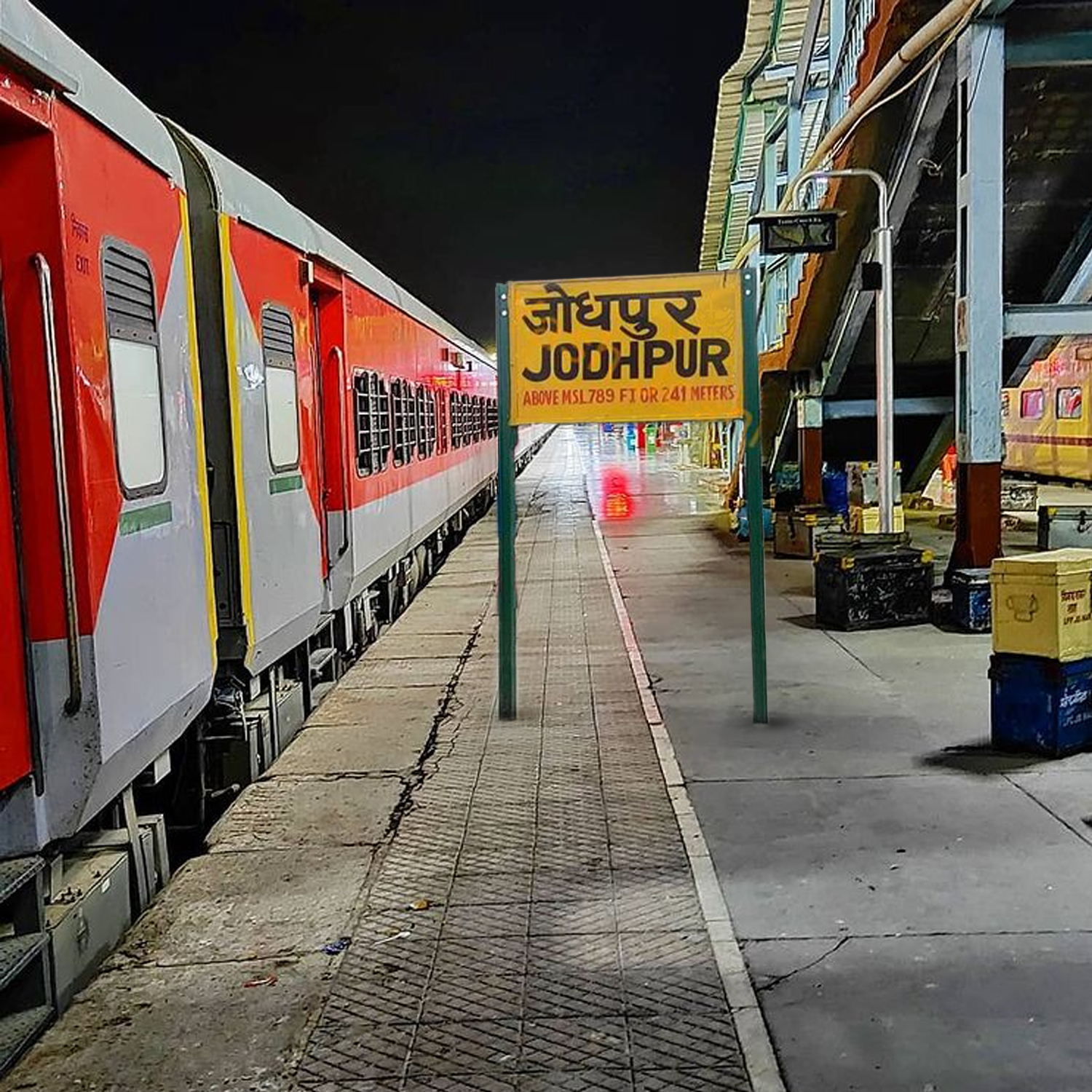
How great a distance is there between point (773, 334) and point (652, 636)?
33.3ft

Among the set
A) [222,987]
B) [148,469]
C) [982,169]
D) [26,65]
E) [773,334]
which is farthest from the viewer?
[773,334]

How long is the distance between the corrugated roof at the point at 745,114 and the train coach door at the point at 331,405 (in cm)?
1058

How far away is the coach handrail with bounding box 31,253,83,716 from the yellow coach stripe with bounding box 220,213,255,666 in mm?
2069

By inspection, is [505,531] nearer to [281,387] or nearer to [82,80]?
[281,387]

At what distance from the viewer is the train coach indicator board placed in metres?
7.55

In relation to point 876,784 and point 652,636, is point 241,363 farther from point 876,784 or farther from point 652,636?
point 652,636

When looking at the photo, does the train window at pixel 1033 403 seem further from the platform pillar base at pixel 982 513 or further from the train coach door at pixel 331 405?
the train coach door at pixel 331 405

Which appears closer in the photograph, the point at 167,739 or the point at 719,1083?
the point at 719,1083

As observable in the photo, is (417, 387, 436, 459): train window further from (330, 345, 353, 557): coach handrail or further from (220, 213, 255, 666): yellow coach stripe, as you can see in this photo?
(220, 213, 255, 666): yellow coach stripe

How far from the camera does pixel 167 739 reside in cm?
479

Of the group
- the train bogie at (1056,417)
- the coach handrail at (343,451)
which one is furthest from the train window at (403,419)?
the train bogie at (1056,417)

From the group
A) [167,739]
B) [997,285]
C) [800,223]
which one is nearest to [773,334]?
[800,223]

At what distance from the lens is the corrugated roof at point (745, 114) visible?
23.1m

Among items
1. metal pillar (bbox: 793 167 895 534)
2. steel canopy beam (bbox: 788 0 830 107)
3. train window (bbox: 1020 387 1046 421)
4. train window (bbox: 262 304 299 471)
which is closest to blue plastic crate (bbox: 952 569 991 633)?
metal pillar (bbox: 793 167 895 534)
